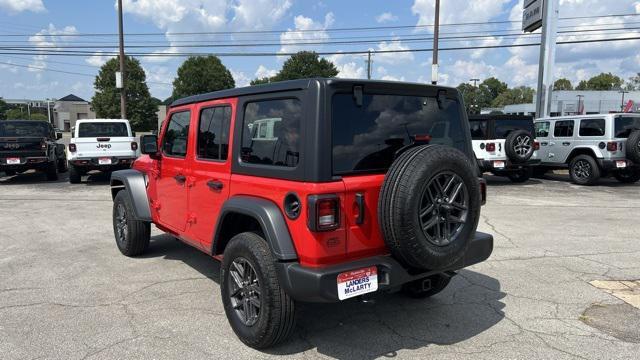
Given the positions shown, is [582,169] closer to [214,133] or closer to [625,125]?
[625,125]

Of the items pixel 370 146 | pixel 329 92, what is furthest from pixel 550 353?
pixel 329 92

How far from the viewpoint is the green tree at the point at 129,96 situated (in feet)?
195

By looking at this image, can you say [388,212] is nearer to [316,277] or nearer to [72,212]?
[316,277]

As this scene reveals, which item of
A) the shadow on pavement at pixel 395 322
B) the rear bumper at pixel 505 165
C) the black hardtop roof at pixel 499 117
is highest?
the black hardtop roof at pixel 499 117

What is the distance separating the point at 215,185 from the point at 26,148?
11552mm

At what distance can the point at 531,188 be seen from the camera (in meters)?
12.7

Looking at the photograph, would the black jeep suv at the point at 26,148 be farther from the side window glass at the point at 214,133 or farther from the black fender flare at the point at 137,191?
the side window glass at the point at 214,133

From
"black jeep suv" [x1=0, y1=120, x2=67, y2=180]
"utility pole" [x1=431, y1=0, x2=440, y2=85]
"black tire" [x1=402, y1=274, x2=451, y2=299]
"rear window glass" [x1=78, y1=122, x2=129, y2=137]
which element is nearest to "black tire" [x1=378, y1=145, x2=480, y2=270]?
"black tire" [x1=402, y1=274, x2=451, y2=299]

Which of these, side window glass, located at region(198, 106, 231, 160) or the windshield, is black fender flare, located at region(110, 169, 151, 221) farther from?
the windshield

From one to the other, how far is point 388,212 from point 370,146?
51cm

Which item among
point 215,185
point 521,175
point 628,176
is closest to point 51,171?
point 215,185

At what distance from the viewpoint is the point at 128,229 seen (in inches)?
221

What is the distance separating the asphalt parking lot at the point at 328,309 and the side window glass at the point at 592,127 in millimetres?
6243

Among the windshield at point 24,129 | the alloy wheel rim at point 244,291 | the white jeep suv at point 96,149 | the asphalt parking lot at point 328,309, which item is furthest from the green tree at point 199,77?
the alloy wheel rim at point 244,291
